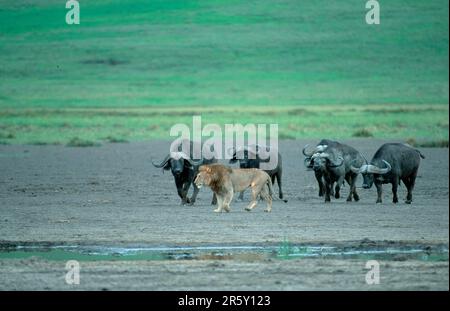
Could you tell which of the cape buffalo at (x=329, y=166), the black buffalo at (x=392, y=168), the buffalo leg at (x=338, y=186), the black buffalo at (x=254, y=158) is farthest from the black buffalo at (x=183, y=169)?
the black buffalo at (x=392, y=168)

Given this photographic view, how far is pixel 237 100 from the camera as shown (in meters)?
75.9

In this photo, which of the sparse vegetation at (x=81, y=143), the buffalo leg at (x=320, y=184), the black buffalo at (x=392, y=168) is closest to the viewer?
the black buffalo at (x=392, y=168)

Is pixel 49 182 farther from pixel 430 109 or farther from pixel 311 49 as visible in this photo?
pixel 311 49

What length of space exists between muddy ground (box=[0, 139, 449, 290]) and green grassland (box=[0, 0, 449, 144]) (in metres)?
33.1

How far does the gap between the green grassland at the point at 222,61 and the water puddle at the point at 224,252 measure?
Answer: 44.4 m

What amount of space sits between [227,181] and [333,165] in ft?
10.3

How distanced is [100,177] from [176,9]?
68.3 m

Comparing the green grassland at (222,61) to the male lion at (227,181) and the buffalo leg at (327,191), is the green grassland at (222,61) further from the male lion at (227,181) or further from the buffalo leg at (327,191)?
the male lion at (227,181)

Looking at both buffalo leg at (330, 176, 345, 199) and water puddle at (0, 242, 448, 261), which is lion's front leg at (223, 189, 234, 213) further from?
water puddle at (0, 242, 448, 261)

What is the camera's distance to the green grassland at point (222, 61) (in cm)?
6969

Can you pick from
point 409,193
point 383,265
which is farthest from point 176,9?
point 383,265

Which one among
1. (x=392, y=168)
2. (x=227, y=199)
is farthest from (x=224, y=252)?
(x=392, y=168)

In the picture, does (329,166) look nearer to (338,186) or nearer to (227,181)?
(338,186)

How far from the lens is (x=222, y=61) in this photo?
84375mm
